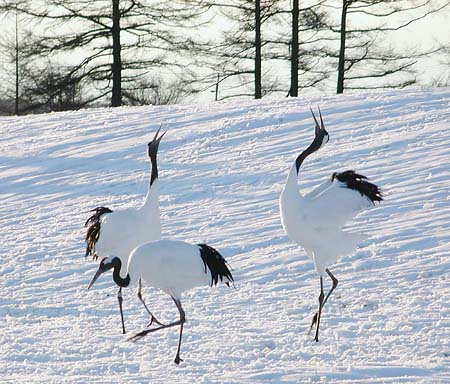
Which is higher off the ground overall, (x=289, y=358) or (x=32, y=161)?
(x=32, y=161)

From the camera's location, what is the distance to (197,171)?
15609mm

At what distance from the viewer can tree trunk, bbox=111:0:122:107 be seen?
2872 cm

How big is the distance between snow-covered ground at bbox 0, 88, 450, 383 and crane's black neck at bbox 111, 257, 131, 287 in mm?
517

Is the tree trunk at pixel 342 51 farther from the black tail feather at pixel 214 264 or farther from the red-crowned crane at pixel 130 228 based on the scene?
the black tail feather at pixel 214 264

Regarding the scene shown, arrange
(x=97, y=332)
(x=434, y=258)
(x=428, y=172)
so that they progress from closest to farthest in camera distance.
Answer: (x=97, y=332) → (x=434, y=258) → (x=428, y=172)

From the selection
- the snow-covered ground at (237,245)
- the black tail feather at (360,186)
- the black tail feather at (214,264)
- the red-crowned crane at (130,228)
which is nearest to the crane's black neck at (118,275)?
the red-crowned crane at (130,228)

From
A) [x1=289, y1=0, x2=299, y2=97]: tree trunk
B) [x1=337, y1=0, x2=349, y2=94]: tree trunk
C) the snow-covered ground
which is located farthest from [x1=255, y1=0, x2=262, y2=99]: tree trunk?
the snow-covered ground

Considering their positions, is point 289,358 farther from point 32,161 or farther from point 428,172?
point 32,161

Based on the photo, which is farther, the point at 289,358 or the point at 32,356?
the point at 32,356

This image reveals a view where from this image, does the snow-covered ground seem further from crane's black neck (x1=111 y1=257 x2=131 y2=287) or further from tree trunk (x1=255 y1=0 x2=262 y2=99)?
tree trunk (x1=255 y1=0 x2=262 y2=99)

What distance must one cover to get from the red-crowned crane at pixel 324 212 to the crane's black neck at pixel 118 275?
1.73 metres

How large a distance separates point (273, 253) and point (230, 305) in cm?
181

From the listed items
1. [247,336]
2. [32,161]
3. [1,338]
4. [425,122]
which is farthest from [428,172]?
[32,161]

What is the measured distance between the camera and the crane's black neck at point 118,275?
913 centimetres
